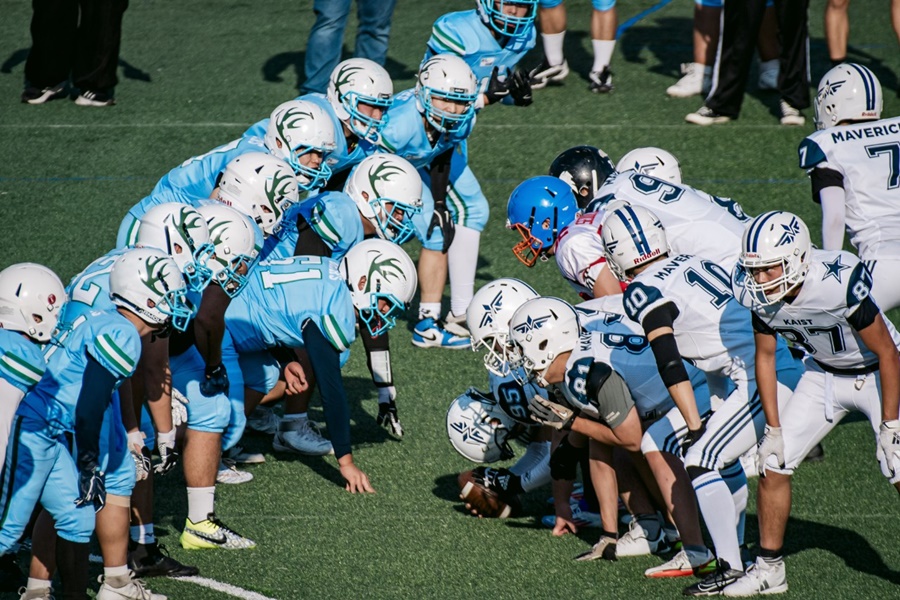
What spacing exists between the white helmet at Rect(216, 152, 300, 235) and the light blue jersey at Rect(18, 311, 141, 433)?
1.59 meters

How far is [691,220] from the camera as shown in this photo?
20.6 feet

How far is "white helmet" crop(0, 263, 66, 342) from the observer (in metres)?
4.69

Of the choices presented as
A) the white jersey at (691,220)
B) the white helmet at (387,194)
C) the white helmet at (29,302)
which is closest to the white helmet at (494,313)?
the white jersey at (691,220)

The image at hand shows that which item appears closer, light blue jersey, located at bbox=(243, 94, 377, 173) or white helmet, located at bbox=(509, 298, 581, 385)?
white helmet, located at bbox=(509, 298, 581, 385)

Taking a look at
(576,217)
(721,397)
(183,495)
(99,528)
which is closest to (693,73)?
(576,217)

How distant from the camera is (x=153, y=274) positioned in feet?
16.3

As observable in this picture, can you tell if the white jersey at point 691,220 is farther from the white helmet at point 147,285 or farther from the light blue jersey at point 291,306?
the white helmet at point 147,285

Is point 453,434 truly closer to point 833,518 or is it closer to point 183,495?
point 183,495

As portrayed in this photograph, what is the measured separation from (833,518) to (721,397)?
95 cm

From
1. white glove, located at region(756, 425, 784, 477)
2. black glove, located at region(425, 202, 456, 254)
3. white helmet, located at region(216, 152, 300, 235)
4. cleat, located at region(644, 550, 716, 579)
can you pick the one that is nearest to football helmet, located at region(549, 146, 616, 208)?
black glove, located at region(425, 202, 456, 254)

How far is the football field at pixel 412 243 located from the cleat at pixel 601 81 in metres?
0.13

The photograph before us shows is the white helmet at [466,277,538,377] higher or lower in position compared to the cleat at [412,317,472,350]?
higher

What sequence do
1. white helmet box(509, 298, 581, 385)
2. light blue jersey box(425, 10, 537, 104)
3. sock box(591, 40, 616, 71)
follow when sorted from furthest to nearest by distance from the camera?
sock box(591, 40, 616, 71) → light blue jersey box(425, 10, 537, 104) → white helmet box(509, 298, 581, 385)

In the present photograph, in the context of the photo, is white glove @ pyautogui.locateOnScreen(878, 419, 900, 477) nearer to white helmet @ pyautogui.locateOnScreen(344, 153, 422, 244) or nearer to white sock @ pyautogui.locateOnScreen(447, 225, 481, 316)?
white helmet @ pyautogui.locateOnScreen(344, 153, 422, 244)
